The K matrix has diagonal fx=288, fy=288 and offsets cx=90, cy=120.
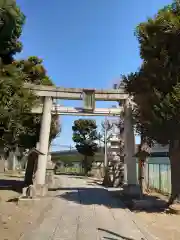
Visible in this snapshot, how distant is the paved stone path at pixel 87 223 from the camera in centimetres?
716

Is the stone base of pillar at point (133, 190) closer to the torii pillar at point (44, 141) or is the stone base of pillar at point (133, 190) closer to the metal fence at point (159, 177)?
the metal fence at point (159, 177)

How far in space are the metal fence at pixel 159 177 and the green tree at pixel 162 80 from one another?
466cm

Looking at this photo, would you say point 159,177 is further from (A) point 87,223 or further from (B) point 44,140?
(A) point 87,223

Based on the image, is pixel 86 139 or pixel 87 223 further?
pixel 86 139

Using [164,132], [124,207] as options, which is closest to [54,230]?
[124,207]

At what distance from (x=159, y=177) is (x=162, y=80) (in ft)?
27.6

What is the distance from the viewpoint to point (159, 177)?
1738cm

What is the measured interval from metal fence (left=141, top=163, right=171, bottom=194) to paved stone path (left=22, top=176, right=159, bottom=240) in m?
4.61

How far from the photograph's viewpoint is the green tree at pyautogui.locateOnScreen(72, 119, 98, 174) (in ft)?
132

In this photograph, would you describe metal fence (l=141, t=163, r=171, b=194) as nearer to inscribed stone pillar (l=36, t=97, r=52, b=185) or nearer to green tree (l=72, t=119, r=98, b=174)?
inscribed stone pillar (l=36, t=97, r=52, b=185)

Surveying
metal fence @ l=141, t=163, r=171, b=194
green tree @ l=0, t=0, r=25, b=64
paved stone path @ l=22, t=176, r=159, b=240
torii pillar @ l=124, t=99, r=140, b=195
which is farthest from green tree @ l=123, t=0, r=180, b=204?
green tree @ l=0, t=0, r=25, b=64

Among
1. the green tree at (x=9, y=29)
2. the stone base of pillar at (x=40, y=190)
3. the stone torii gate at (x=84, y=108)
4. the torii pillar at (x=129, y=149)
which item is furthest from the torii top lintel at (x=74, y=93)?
the green tree at (x=9, y=29)

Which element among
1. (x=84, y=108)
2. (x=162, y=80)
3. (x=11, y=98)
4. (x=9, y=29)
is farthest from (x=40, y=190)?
(x=9, y=29)

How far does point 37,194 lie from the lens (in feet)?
46.6
